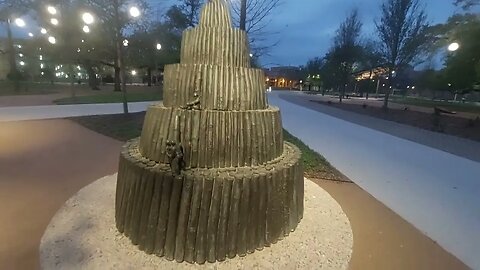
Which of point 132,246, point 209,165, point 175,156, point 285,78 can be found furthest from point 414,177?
point 285,78

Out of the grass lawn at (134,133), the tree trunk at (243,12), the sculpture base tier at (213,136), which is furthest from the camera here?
the tree trunk at (243,12)

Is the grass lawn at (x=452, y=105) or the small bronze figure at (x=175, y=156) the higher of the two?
the grass lawn at (x=452, y=105)

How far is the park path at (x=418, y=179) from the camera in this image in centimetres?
488

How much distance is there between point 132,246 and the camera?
13.1 feet

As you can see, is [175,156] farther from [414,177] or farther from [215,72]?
[414,177]

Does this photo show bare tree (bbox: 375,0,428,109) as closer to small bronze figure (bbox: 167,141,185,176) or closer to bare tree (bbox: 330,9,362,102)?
bare tree (bbox: 330,9,362,102)

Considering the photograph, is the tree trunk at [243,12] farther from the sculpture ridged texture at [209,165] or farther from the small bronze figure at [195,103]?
the small bronze figure at [195,103]

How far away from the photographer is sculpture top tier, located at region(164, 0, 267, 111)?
3.88 meters

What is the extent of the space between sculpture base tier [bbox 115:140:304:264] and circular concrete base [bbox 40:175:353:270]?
15 cm

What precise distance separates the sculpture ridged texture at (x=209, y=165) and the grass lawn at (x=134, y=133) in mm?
3669

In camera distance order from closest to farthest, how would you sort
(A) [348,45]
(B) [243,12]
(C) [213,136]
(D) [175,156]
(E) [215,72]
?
(D) [175,156]
(C) [213,136]
(E) [215,72]
(B) [243,12]
(A) [348,45]

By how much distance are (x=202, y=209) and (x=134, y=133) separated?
28.5ft

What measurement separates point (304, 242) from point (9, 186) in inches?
258

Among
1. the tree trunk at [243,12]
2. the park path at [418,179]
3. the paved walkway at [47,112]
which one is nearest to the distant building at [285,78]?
the paved walkway at [47,112]
